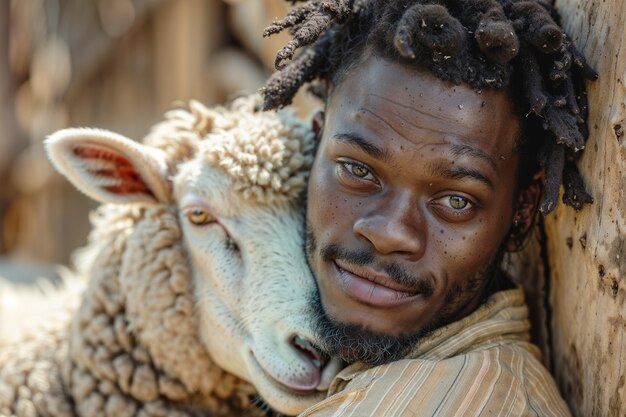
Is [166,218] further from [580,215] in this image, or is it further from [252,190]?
[580,215]

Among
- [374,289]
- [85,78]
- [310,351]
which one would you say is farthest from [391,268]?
[85,78]

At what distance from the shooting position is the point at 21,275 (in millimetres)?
6145

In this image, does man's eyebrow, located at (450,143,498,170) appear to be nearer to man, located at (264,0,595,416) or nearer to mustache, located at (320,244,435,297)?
man, located at (264,0,595,416)

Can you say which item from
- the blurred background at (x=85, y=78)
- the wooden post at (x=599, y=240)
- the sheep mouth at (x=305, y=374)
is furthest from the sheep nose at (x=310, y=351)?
the blurred background at (x=85, y=78)

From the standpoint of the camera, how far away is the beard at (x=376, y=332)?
2.90 meters

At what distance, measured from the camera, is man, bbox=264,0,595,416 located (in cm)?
277

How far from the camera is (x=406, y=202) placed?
2861 millimetres

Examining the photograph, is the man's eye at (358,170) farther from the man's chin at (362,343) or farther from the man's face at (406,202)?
the man's chin at (362,343)

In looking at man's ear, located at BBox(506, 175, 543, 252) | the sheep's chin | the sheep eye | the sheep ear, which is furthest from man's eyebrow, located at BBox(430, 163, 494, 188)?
the sheep ear

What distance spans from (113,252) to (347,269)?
115cm

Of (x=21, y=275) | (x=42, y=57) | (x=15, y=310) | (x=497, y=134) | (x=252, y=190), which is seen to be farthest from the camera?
(x=42, y=57)

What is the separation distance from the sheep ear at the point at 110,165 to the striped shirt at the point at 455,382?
1149 mm

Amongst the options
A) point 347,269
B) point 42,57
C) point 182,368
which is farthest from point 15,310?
point 42,57

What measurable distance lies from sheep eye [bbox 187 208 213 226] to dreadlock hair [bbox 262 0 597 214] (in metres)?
0.78
